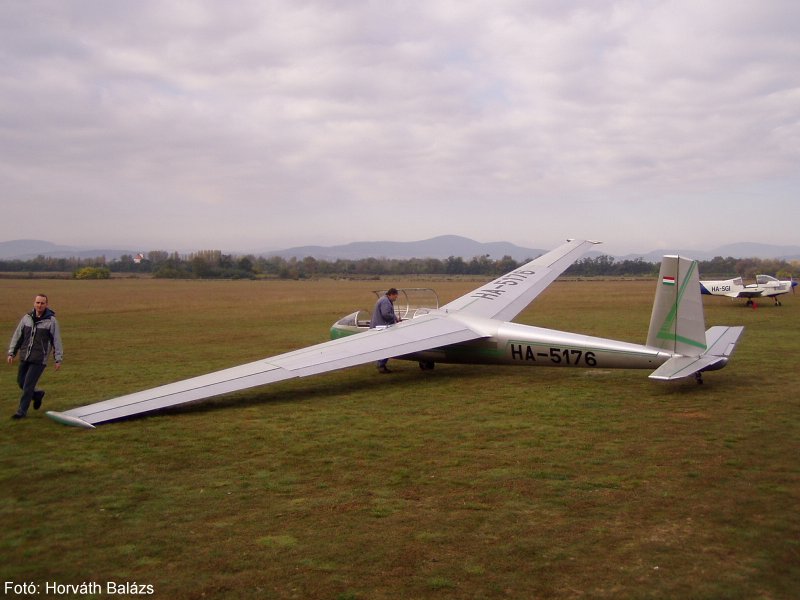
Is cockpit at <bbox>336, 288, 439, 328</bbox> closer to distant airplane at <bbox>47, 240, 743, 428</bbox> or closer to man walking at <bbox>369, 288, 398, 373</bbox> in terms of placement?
distant airplane at <bbox>47, 240, 743, 428</bbox>

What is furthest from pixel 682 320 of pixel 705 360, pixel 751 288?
pixel 751 288

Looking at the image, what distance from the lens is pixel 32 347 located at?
8.54 m

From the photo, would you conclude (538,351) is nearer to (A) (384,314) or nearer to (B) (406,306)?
(A) (384,314)

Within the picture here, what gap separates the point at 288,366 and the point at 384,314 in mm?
3325

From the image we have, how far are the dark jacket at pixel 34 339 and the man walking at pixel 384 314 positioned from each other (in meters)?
5.80

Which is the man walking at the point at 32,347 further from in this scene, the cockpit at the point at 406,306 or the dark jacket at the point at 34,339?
the cockpit at the point at 406,306

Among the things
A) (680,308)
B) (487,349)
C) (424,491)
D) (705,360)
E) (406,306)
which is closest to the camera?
(424,491)

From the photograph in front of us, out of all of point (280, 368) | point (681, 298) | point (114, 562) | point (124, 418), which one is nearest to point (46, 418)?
point (124, 418)

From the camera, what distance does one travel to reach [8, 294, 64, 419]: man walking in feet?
28.1

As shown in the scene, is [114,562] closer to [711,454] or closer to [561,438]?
[561,438]

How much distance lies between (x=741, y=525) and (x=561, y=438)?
267 centimetres

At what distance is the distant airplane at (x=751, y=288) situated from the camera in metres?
29.4

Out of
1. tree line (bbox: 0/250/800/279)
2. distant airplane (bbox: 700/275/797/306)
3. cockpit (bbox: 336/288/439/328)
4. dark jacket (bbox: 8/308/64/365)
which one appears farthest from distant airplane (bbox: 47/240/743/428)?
tree line (bbox: 0/250/800/279)

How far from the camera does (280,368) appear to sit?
9555 mm
